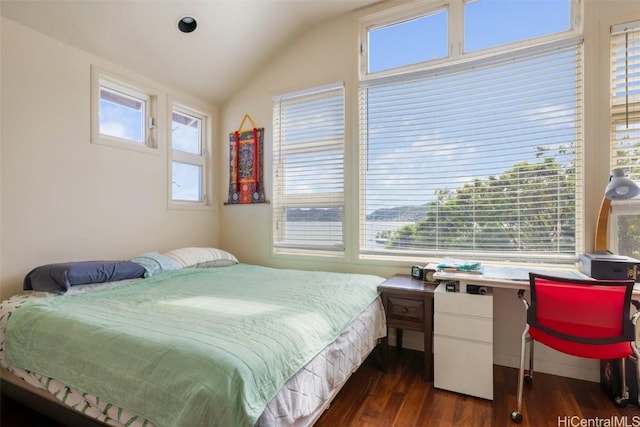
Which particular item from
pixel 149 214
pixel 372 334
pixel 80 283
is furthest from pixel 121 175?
pixel 372 334

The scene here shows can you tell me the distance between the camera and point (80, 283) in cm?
191

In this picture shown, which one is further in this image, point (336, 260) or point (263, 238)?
point (263, 238)

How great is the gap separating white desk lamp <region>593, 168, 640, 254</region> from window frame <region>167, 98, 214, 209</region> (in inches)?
138

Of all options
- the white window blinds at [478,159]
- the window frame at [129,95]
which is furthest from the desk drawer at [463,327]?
the window frame at [129,95]

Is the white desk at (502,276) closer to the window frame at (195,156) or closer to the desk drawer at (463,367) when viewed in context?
the desk drawer at (463,367)

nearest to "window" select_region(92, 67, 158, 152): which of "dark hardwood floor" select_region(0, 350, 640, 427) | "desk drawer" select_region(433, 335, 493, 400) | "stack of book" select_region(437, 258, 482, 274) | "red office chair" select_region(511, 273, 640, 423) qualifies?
"dark hardwood floor" select_region(0, 350, 640, 427)

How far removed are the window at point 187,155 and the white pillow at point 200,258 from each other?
2.21ft

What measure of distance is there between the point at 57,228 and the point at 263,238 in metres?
1.74

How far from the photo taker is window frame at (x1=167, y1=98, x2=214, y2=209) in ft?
10.0

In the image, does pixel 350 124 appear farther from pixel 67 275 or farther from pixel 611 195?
pixel 67 275

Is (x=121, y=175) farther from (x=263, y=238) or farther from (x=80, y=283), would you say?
(x=263, y=238)

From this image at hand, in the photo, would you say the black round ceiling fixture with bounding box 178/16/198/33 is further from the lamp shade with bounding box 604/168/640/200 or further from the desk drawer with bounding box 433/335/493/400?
the lamp shade with bounding box 604/168/640/200

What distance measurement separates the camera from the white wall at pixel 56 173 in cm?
199

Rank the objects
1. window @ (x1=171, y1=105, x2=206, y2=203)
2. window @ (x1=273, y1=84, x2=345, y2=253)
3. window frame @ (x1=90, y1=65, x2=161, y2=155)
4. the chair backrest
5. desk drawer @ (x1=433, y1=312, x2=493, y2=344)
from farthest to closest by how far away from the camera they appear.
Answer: window @ (x1=171, y1=105, x2=206, y2=203)
window @ (x1=273, y1=84, x2=345, y2=253)
window frame @ (x1=90, y1=65, x2=161, y2=155)
desk drawer @ (x1=433, y1=312, x2=493, y2=344)
the chair backrest
